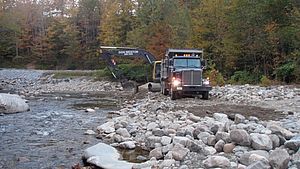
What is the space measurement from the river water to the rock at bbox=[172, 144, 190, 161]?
2.22 m

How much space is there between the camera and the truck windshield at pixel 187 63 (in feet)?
69.1

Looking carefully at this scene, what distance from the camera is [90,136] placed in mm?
11836

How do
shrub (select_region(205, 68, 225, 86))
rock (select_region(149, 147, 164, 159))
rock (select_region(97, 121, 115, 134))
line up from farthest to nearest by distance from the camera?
shrub (select_region(205, 68, 225, 86))
rock (select_region(97, 121, 115, 134))
rock (select_region(149, 147, 164, 159))

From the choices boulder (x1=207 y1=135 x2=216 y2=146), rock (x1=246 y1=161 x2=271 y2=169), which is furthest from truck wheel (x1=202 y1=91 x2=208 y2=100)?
rock (x1=246 y1=161 x2=271 y2=169)

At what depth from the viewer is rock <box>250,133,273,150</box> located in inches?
325

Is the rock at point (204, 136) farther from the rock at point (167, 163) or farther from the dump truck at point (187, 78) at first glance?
the dump truck at point (187, 78)

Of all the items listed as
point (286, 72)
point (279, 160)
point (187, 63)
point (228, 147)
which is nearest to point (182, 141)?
point (228, 147)

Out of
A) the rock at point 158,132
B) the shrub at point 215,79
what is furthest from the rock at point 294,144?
the shrub at point 215,79

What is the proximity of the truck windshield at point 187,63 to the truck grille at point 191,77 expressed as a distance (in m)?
0.88

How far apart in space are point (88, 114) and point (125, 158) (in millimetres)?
8626

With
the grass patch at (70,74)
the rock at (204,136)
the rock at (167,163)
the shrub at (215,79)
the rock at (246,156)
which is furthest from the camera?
the grass patch at (70,74)

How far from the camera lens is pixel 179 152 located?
8219 millimetres

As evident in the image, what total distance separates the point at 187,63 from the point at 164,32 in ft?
75.8

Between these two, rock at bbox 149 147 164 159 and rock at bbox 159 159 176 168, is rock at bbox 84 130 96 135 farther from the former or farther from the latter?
rock at bbox 159 159 176 168
